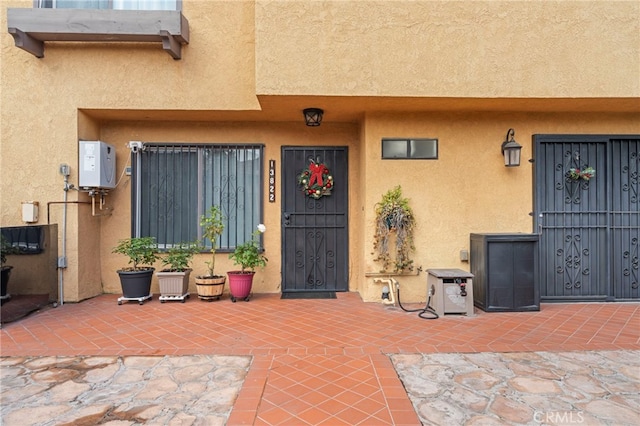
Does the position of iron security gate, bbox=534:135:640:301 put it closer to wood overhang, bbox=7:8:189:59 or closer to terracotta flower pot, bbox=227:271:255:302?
terracotta flower pot, bbox=227:271:255:302

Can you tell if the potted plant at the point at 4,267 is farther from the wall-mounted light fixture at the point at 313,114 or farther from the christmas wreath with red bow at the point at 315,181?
the wall-mounted light fixture at the point at 313,114

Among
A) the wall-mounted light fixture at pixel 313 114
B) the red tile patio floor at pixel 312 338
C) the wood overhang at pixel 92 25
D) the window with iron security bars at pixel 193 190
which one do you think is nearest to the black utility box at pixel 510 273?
the red tile patio floor at pixel 312 338

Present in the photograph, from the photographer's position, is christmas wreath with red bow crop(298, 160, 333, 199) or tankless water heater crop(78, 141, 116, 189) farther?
christmas wreath with red bow crop(298, 160, 333, 199)

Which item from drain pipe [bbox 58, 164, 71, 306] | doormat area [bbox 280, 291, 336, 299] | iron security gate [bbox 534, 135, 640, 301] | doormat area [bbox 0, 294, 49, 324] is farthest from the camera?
doormat area [bbox 280, 291, 336, 299]

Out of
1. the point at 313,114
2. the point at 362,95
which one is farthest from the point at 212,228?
the point at 362,95

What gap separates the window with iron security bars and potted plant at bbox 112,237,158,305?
61 cm

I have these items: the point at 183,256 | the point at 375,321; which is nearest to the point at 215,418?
the point at 375,321

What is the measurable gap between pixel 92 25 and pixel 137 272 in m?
3.33

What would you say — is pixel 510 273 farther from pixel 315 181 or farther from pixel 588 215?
pixel 315 181

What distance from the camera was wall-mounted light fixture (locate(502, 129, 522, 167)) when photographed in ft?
16.3

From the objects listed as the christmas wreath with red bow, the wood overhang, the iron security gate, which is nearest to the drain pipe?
the wood overhang

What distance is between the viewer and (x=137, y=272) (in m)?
4.97

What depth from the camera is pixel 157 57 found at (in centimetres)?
496

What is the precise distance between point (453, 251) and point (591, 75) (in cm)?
282
